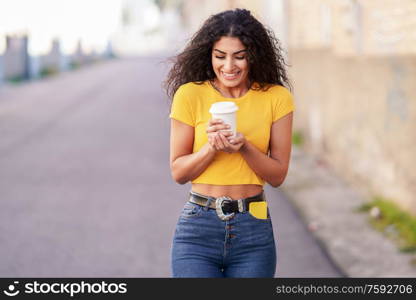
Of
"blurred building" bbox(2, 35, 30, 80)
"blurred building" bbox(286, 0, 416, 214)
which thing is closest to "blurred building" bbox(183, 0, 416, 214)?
"blurred building" bbox(286, 0, 416, 214)

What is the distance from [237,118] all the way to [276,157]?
0.26m

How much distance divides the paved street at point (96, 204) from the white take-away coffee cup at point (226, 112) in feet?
9.91

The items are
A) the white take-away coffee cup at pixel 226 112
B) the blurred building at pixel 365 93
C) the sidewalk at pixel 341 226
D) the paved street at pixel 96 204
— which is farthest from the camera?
the blurred building at pixel 365 93

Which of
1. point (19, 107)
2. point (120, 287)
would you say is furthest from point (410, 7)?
point (19, 107)

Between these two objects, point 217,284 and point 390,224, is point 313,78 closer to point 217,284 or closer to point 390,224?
point 390,224

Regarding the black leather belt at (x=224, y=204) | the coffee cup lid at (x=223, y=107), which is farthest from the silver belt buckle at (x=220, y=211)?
the coffee cup lid at (x=223, y=107)

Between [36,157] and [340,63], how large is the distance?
464 cm

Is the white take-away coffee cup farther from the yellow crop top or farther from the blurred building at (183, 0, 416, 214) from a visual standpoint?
the blurred building at (183, 0, 416, 214)

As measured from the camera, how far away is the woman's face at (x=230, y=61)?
2971mm

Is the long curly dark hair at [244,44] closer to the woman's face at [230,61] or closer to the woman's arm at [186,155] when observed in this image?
the woman's face at [230,61]

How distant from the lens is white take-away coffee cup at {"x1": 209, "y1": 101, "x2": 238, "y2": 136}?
8.89ft

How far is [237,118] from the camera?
9.66 feet

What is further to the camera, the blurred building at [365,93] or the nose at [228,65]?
the blurred building at [365,93]

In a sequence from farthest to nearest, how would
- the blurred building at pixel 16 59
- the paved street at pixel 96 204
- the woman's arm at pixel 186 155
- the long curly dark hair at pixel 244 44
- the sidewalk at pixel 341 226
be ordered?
the blurred building at pixel 16 59 < the paved street at pixel 96 204 < the sidewalk at pixel 341 226 < the long curly dark hair at pixel 244 44 < the woman's arm at pixel 186 155
